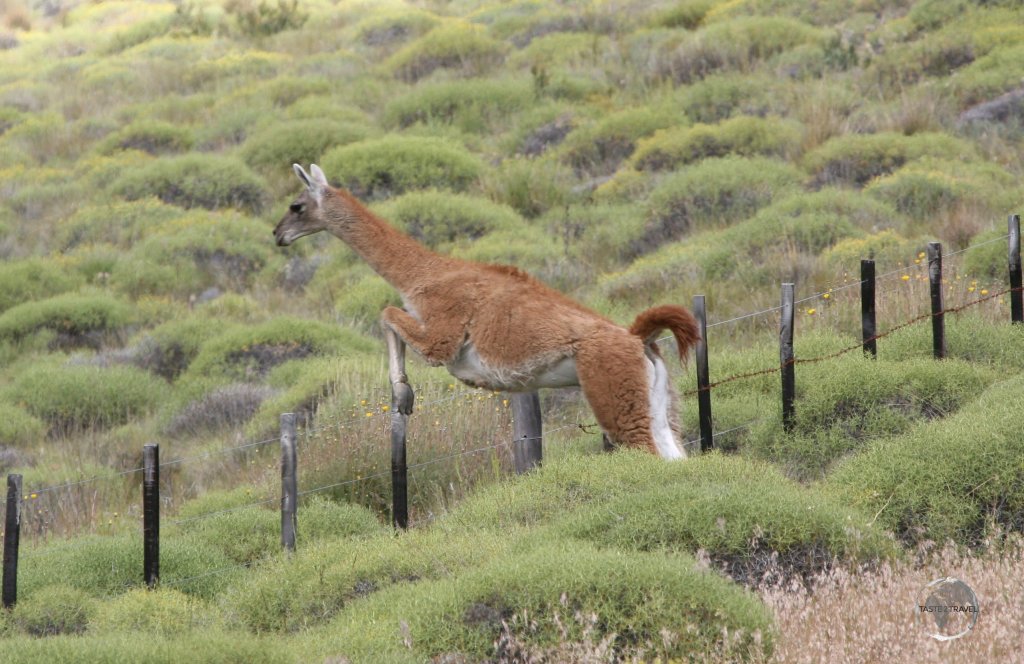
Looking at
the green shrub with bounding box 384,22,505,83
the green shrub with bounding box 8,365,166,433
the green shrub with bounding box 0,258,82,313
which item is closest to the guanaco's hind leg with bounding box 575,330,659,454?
the green shrub with bounding box 8,365,166,433

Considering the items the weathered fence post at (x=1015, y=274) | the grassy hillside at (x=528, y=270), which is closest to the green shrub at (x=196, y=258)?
the grassy hillside at (x=528, y=270)

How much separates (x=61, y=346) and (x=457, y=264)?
→ 9.58m

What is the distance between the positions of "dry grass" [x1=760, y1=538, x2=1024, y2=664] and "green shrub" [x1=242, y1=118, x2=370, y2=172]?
52.0ft

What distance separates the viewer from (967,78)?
19.4 metres

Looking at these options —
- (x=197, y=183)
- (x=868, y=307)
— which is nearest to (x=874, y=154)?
(x=868, y=307)

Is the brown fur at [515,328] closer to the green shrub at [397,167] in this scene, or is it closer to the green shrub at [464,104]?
the green shrub at [397,167]

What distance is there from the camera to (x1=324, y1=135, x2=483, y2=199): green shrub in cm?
2009

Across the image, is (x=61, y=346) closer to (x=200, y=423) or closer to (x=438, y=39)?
(x=200, y=423)

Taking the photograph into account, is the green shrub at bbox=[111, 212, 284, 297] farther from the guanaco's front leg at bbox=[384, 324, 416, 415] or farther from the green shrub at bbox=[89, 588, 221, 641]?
the green shrub at bbox=[89, 588, 221, 641]

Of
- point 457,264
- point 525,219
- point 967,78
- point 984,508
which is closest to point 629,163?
point 525,219

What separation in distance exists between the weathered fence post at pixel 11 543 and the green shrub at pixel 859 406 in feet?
16.0

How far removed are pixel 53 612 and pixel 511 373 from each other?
3.04 metres

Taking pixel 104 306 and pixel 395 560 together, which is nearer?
pixel 395 560

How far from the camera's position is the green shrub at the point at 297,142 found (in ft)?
71.4
